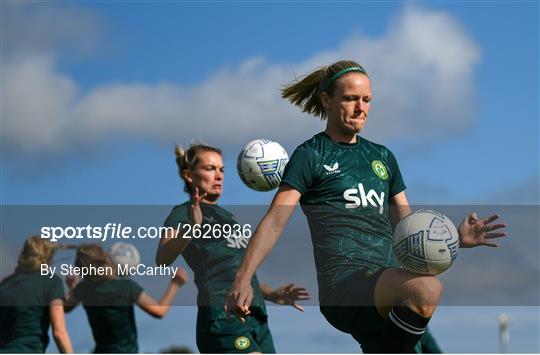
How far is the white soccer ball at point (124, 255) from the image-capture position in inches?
508

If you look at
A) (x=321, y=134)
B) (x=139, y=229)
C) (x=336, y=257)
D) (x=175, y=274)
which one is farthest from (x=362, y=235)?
(x=139, y=229)

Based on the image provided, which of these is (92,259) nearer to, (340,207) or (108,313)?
(108,313)

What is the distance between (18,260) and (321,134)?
4581mm

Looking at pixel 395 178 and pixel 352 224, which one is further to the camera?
pixel 395 178

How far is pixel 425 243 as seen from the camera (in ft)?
28.0

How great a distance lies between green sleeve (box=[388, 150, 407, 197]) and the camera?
371 inches

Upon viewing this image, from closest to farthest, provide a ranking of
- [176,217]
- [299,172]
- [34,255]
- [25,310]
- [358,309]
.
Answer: [358,309] → [299,172] → [176,217] → [25,310] → [34,255]

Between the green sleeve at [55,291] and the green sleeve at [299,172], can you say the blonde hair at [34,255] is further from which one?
the green sleeve at [299,172]

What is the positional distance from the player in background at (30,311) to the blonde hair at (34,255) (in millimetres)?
25

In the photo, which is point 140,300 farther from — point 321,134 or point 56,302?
point 321,134

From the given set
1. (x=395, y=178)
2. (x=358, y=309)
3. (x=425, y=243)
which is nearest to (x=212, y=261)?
(x=395, y=178)

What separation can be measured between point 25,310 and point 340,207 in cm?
465

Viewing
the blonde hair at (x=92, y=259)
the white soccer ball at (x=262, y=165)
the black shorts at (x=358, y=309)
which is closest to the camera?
the black shorts at (x=358, y=309)

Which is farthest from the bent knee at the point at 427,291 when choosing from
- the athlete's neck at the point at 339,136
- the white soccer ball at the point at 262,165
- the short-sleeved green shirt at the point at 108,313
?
the short-sleeved green shirt at the point at 108,313
